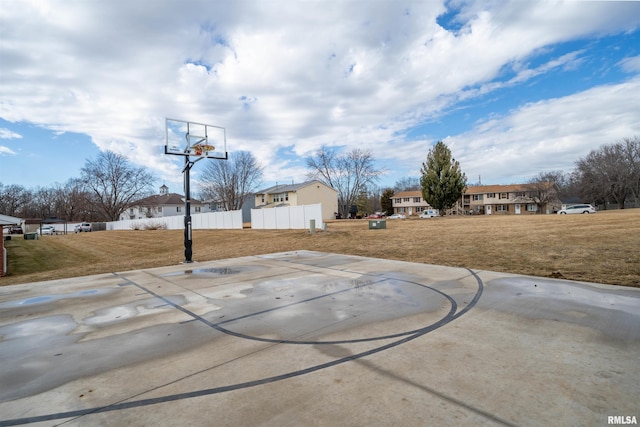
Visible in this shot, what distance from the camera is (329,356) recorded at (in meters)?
3.54

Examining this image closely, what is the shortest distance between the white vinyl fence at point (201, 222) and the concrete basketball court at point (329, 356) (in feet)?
95.2

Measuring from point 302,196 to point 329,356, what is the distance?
46.9m

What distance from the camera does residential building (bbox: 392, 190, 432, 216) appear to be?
7275 cm

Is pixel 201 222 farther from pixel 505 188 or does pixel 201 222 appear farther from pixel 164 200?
pixel 505 188

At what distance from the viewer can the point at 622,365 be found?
3.13m

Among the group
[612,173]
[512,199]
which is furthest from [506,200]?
[612,173]

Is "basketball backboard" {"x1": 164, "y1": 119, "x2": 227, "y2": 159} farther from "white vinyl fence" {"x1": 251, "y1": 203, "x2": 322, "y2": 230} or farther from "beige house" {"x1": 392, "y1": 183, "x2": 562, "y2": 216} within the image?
"beige house" {"x1": 392, "y1": 183, "x2": 562, "y2": 216}

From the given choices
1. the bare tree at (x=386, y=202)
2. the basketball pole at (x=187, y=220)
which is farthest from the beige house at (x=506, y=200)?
the basketball pole at (x=187, y=220)

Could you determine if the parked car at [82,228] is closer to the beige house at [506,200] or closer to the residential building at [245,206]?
the residential building at [245,206]

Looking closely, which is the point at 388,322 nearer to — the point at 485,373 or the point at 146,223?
the point at 485,373

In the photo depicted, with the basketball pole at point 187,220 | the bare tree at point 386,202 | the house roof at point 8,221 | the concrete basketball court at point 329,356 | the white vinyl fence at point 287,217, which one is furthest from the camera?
the bare tree at point 386,202

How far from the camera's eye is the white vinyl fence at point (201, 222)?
117ft

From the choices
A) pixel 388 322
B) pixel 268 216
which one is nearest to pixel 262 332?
pixel 388 322

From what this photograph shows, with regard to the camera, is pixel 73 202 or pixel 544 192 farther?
pixel 73 202
